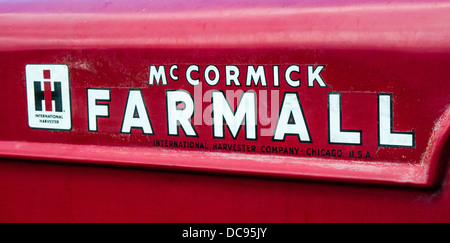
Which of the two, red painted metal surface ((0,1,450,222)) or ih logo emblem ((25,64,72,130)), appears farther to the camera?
ih logo emblem ((25,64,72,130))

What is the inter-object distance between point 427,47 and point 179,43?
718mm

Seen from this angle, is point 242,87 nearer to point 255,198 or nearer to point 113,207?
point 255,198

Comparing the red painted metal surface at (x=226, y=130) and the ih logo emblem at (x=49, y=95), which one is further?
the ih logo emblem at (x=49, y=95)

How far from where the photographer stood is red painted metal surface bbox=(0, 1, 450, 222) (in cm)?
141

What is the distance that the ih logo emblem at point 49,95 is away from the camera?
1.79 meters

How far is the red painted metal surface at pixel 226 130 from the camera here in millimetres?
1407

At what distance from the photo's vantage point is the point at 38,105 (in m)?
1.82

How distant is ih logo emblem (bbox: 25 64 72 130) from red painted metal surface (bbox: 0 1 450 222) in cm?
1

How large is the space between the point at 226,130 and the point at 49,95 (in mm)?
641

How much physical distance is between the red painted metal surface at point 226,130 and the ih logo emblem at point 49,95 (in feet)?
0.05

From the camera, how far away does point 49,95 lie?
1.80 meters

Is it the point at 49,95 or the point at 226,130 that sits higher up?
the point at 49,95

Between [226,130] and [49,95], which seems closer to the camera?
[226,130]

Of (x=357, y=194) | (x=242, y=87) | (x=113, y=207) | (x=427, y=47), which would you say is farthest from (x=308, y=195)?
(x=113, y=207)
